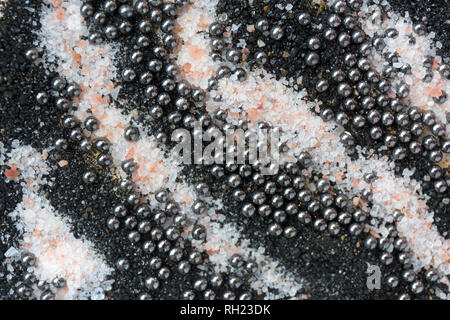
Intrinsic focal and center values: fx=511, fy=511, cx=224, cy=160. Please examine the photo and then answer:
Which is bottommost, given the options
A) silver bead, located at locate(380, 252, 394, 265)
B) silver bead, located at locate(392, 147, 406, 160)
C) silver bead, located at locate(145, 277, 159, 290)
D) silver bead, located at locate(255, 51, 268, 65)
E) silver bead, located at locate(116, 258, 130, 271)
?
silver bead, located at locate(145, 277, 159, 290)

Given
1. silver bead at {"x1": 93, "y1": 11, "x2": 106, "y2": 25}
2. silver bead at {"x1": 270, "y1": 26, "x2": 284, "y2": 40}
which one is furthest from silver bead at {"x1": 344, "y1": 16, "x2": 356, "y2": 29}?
silver bead at {"x1": 93, "y1": 11, "x2": 106, "y2": 25}

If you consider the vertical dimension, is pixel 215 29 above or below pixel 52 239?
above

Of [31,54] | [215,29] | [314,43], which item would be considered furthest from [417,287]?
[31,54]

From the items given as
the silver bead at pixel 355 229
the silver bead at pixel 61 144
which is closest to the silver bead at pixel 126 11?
the silver bead at pixel 61 144

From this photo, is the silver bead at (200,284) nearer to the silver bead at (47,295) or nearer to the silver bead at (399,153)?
the silver bead at (47,295)

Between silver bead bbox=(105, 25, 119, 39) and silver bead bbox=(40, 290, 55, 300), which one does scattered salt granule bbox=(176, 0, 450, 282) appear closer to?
silver bead bbox=(105, 25, 119, 39)

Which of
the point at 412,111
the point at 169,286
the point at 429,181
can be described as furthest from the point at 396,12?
the point at 169,286

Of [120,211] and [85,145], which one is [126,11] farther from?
[120,211]
